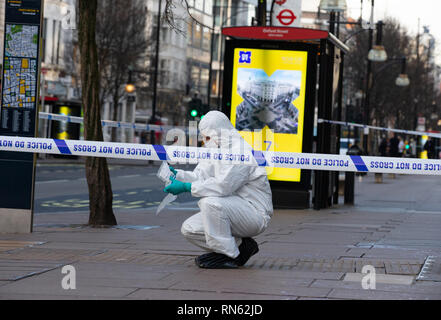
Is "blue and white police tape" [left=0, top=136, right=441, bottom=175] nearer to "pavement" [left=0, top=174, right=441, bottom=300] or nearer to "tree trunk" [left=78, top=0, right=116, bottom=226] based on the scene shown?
"pavement" [left=0, top=174, right=441, bottom=300]

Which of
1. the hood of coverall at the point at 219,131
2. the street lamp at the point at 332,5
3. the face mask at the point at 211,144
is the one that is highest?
the street lamp at the point at 332,5

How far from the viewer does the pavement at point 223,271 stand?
23.3 ft

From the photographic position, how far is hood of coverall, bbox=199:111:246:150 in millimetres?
8484

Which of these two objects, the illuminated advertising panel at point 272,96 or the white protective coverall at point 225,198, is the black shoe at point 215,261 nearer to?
the white protective coverall at point 225,198

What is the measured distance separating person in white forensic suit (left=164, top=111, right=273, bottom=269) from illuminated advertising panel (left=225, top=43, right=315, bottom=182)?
946 cm

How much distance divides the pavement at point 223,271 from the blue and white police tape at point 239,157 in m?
0.90

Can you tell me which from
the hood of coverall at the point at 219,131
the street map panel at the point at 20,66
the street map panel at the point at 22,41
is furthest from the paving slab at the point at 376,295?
the street map panel at the point at 22,41

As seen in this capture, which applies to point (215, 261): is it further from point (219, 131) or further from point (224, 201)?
point (219, 131)

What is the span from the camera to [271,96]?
18109mm

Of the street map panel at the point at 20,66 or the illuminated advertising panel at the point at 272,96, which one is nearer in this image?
the street map panel at the point at 20,66

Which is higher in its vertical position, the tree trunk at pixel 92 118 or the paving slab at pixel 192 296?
the tree trunk at pixel 92 118

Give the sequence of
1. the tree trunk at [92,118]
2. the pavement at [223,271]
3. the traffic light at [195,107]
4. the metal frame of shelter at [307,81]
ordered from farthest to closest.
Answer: the traffic light at [195,107] < the metal frame of shelter at [307,81] < the tree trunk at [92,118] < the pavement at [223,271]

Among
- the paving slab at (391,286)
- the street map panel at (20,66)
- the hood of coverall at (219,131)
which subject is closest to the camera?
the paving slab at (391,286)

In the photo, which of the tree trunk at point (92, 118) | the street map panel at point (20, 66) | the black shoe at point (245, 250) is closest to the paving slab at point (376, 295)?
the black shoe at point (245, 250)
